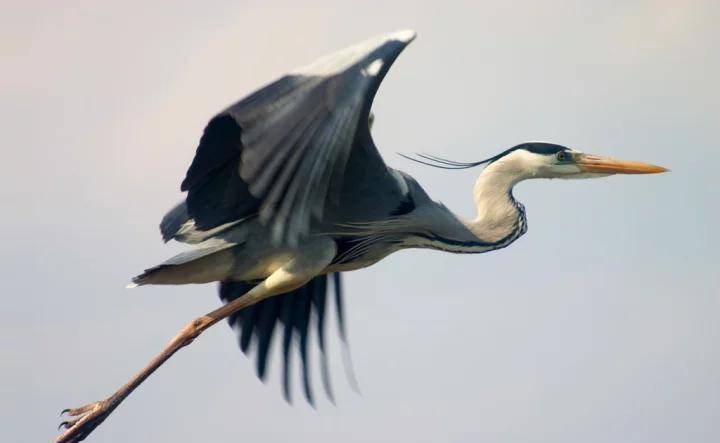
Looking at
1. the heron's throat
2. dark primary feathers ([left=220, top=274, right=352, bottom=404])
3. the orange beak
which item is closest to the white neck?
the heron's throat

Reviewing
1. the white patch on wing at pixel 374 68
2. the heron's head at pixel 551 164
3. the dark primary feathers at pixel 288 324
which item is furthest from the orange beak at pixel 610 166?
the white patch on wing at pixel 374 68

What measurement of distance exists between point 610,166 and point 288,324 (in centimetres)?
258

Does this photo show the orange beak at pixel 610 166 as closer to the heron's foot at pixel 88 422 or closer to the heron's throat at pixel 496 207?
the heron's throat at pixel 496 207

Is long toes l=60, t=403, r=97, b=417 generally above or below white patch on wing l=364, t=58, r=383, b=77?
below

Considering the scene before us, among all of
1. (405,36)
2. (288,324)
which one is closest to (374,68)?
(405,36)

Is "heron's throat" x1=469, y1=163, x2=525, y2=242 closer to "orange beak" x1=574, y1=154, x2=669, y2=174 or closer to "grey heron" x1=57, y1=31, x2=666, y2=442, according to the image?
"grey heron" x1=57, y1=31, x2=666, y2=442

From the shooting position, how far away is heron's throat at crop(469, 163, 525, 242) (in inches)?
428

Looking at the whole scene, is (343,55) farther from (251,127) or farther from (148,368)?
(148,368)

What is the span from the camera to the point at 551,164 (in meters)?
11.2

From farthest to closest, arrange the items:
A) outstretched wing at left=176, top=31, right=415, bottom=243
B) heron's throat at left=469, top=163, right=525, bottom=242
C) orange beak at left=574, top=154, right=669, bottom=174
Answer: orange beak at left=574, top=154, right=669, bottom=174 < heron's throat at left=469, top=163, right=525, bottom=242 < outstretched wing at left=176, top=31, right=415, bottom=243

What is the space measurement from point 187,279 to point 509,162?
7.67 ft

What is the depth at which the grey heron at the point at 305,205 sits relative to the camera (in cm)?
884

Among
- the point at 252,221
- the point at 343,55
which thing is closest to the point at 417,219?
the point at 252,221

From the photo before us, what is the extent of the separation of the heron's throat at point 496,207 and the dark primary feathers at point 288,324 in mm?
1320
